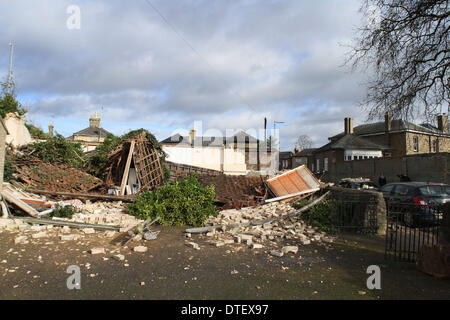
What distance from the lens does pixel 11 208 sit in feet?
28.7

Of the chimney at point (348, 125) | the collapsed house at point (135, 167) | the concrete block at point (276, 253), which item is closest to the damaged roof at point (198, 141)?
the chimney at point (348, 125)

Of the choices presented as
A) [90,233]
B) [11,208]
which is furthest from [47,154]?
[90,233]

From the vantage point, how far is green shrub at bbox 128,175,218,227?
28.7ft

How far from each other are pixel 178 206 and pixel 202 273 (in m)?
4.12

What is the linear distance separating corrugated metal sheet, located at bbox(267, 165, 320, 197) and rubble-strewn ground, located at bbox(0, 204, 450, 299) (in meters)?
4.81

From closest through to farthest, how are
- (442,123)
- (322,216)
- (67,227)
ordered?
(67,227) → (322,216) → (442,123)

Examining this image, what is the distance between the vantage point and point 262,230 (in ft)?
26.5

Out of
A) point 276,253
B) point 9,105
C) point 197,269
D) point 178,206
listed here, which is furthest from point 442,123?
point 9,105

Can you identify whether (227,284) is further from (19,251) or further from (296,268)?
(19,251)

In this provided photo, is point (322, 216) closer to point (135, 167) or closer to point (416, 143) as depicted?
point (135, 167)

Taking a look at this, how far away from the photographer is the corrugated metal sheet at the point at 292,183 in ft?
39.6

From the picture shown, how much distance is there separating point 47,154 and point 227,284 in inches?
514

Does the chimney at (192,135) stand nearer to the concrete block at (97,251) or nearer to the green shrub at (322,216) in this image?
the green shrub at (322,216)

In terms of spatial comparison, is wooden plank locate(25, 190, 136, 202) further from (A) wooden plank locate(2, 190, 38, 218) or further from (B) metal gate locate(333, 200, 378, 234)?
(B) metal gate locate(333, 200, 378, 234)
